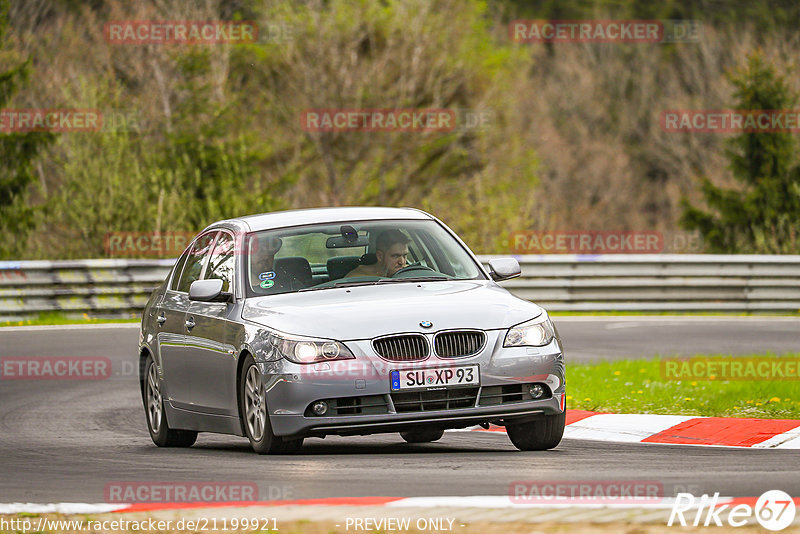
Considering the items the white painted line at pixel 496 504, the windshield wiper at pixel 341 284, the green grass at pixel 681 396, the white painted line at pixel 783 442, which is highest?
the windshield wiper at pixel 341 284

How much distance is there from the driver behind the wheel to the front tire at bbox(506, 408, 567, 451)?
4.41 feet

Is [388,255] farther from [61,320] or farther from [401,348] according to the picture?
[61,320]

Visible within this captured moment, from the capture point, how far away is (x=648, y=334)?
2027 cm

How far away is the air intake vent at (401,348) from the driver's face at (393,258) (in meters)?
1.31

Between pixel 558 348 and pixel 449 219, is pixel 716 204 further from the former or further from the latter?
pixel 558 348

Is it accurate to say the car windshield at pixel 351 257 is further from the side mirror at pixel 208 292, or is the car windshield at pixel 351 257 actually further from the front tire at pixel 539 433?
the front tire at pixel 539 433

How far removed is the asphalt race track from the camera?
748 cm

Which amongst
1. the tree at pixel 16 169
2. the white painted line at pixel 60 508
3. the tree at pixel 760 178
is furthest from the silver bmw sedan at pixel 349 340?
the tree at pixel 760 178

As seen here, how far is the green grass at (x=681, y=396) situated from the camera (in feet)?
37.9

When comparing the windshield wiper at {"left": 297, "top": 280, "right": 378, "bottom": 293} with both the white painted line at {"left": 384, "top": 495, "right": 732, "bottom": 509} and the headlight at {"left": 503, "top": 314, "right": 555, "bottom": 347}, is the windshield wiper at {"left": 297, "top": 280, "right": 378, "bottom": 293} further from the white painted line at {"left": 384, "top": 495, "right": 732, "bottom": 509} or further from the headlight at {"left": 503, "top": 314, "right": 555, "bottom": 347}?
the white painted line at {"left": 384, "top": 495, "right": 732, "bottom": 509}

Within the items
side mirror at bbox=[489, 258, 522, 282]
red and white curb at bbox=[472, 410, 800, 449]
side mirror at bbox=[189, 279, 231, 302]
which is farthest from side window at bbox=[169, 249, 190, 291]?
red and white curb at bbox=[472, 410, 800, 449]

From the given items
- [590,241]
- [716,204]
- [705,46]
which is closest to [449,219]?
[716,204]

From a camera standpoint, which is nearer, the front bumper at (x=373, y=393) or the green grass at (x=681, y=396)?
the front bumper at (x=373, y=393)

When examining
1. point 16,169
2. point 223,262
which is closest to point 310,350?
point 223,262
